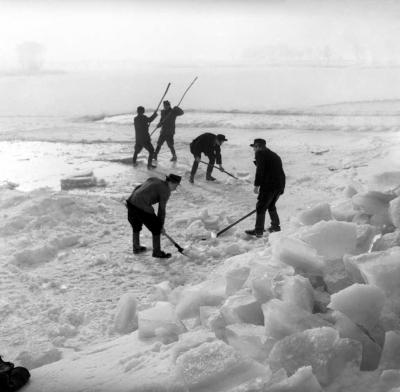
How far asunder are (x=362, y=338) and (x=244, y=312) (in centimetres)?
86

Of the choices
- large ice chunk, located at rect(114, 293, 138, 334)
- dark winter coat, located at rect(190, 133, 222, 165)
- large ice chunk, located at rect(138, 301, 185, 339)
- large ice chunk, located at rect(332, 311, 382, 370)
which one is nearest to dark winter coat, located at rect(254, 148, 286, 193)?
dark winter coat, located at rect(190, 133, 222, 165)

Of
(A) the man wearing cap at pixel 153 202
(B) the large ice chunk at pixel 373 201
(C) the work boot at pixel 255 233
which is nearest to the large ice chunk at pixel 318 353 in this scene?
(B) the large ice chunk at pixel 373 201

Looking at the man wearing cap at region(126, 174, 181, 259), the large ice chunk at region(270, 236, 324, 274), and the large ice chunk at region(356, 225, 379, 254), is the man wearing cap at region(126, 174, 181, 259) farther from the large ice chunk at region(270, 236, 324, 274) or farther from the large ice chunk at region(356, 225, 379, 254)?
the large ice chunk at region(356, 225, 379, 254)

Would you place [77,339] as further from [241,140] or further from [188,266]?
[241,140]

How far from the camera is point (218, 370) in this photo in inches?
121

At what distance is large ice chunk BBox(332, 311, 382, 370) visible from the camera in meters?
3.10

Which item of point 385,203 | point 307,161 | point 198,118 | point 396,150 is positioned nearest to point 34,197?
point 385,203

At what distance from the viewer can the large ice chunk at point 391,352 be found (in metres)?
2.96

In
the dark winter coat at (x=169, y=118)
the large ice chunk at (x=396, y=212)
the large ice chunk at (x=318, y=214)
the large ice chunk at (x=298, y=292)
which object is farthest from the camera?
the dark winter coat at (x=169, y=118)

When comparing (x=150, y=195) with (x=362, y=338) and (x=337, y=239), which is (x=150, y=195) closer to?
(x=337, y=239)

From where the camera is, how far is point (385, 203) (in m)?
4.57

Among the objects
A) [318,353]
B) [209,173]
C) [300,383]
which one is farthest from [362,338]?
[209,173]

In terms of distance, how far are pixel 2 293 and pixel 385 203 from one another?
4.08 metres

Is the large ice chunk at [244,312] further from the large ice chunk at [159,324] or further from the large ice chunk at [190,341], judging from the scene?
the large ice chunk at [159,324]
